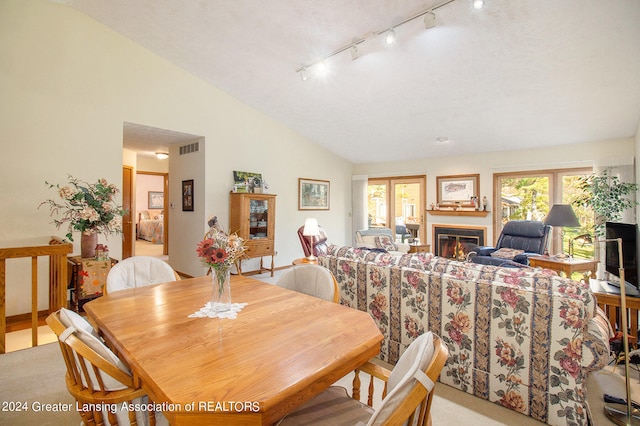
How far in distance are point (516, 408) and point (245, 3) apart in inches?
162

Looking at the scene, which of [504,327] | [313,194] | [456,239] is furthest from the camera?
[313,194]

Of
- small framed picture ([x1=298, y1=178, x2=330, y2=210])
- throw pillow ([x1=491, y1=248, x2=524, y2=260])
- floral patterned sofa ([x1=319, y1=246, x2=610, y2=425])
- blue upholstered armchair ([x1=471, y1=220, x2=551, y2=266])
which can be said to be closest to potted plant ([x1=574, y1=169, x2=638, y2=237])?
blue upholstered armchair ([x1=471, y1=220, x2=551, y2=266])

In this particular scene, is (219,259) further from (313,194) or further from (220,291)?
(313,194)

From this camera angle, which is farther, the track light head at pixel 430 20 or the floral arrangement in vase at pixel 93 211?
the floral arrangement in vase at pixel 93 211

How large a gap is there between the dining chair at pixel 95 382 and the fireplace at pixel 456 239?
5962mm

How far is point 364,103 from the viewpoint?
4.74 meters

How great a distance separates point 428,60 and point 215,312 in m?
3.59

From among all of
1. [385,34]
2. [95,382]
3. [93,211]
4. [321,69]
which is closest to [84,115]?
[93,211]

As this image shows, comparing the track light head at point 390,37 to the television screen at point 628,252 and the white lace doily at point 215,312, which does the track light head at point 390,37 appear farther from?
the white lace doily at point 215,312

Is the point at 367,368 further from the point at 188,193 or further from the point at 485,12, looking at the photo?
the point at 188,193

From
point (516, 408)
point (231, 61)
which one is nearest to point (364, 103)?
point (231, 61)

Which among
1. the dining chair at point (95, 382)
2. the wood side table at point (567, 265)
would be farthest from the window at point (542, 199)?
the dining chair at point (95, 382)

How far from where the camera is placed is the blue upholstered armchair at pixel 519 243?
4516mm

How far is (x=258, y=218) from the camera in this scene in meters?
5.26
